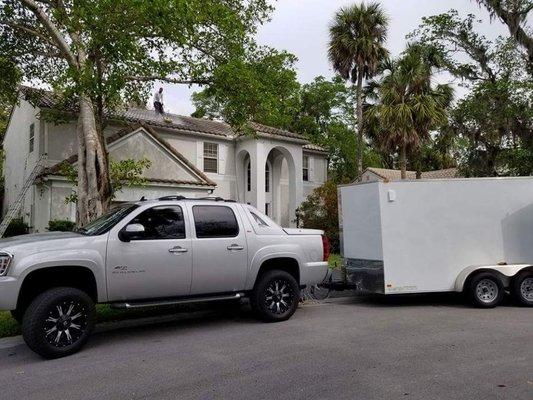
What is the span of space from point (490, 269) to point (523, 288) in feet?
2.76

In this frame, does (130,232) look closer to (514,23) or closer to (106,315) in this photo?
(106,315)

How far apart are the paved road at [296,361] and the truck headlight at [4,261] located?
117 centimetres

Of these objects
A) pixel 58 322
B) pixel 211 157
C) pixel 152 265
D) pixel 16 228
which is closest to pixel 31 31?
pixel 16 228

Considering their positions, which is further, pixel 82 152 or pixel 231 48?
pixel 231 48

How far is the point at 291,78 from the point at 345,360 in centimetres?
1002

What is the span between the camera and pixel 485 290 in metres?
9.22

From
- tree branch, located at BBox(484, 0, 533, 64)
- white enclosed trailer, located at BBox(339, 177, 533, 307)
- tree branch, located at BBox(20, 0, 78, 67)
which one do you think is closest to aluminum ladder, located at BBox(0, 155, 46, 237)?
tree branch, located at BBox(20, 0, 78, 67)

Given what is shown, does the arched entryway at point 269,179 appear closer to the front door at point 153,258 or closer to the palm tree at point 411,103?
the palm tree at point 411,103

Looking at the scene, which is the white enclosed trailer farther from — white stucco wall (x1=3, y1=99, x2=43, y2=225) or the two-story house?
white stucco wall (x1=3, y1=99, x2=43, y2=225)

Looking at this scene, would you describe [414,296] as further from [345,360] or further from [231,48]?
[231,48]

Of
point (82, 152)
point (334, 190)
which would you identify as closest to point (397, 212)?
point (82, 152)

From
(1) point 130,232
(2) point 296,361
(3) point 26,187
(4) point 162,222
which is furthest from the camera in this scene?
(3) point 26,187

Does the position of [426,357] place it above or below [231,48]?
below

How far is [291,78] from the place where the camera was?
1402 centimetres
